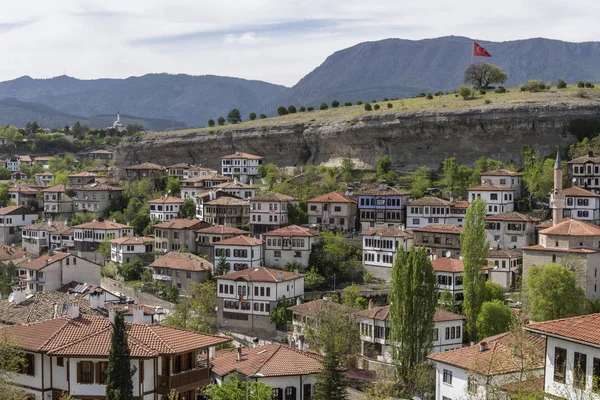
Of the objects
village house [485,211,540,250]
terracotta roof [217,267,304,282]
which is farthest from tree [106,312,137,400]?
village house [485,211,540,250]

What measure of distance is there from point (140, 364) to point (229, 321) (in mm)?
26915

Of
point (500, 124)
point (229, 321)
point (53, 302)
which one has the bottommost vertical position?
point (229, 321)

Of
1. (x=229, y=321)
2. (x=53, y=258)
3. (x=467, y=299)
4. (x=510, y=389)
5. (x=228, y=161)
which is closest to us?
(x=510, y=389)

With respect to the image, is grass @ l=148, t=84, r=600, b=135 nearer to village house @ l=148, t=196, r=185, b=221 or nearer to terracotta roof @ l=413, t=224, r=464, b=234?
village house @ l=148, t=196, r=185, b=221

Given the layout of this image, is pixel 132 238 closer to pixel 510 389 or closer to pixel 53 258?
pixel 53 258

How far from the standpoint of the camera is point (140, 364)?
74.6ft

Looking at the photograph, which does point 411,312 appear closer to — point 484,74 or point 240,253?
point 240,253

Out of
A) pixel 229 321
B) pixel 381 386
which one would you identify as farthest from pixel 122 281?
pixel 381 386

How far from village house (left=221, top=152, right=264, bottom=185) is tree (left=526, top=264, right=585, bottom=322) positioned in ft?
144

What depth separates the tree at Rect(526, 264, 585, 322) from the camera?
4019cm

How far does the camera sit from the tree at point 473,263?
43031mm

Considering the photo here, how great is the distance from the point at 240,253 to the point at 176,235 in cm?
839

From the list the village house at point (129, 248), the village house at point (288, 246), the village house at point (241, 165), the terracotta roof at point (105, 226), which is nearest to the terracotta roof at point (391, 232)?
the village house at point (288, 246)

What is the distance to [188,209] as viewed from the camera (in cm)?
6969
